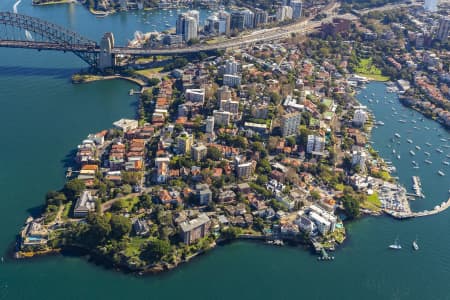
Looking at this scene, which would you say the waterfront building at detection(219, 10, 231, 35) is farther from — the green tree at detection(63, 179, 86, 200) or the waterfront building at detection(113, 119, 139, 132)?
the green tree at detection(63, 179, 86, 200)

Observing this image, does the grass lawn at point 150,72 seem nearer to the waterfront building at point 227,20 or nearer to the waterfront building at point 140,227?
the waterfront building at point 227,20

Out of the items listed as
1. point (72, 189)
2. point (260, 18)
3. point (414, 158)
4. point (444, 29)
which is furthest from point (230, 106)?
point (444, 29)

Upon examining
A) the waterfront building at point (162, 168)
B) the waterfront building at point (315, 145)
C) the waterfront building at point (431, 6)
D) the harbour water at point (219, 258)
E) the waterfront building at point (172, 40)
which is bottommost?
the harbour water at point (219, 258)

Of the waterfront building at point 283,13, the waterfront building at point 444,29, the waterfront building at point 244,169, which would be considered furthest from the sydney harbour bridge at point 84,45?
the waterfront building at point 444,29

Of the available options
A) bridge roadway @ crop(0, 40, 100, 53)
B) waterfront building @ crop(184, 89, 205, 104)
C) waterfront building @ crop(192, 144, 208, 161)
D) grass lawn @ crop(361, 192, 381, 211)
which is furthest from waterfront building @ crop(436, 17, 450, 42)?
waterfront building @ crop(192, 144, 208, 161)

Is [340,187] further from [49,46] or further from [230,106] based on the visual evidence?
[49,46]
